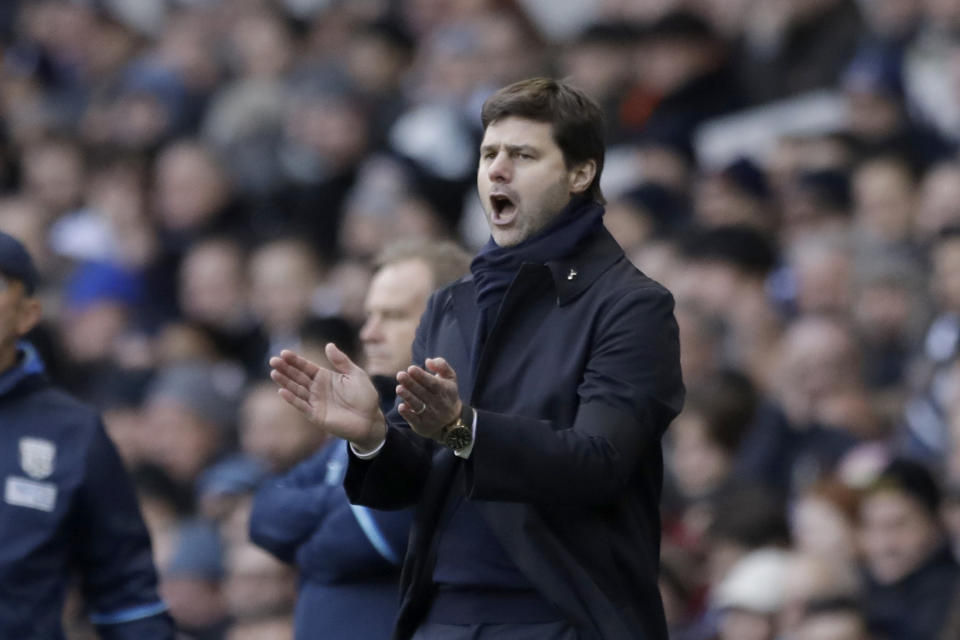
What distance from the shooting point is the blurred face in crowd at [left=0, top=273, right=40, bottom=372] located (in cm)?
519

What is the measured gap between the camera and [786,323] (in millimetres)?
8578

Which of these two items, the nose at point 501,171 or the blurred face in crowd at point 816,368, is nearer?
the nose at point 501,171

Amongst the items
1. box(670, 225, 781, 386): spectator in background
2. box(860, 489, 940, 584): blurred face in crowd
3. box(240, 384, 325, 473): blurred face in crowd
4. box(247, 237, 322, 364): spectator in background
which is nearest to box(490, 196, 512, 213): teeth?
box(860, 489, 940, 584): blurred face in crowd

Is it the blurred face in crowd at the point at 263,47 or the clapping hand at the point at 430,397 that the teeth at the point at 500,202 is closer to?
the clapping hand at the point at 430,397

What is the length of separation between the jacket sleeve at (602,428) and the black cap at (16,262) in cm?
182

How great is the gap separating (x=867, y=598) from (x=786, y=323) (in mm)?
1922

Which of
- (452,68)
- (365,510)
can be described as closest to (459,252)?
(365,510)

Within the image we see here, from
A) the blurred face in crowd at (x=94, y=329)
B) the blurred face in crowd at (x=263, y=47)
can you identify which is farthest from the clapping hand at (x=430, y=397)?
the blurred face in crowd at (x=263, y=47)

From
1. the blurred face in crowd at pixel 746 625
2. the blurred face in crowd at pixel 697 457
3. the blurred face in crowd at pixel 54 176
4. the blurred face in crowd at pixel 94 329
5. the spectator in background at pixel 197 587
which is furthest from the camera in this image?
the blurred face in crowd at pixel 54 176

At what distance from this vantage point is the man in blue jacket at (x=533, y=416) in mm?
3836

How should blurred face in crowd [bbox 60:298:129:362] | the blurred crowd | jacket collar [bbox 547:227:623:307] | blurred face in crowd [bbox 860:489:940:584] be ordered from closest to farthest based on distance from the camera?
jacket collar [bbox 547:227:623:307] < blurred face in crowd [bbox 860:489:940:584] < the blurred crowd < blurred face in crowd [bbox 60:298:129:362]

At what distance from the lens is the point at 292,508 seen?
5254 millimetres

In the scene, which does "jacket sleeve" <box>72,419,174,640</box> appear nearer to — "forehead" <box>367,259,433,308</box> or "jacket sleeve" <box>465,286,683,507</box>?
"forehead" <box>367,259,433,308</box>

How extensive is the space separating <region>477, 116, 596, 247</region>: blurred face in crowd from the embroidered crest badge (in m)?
1.57
